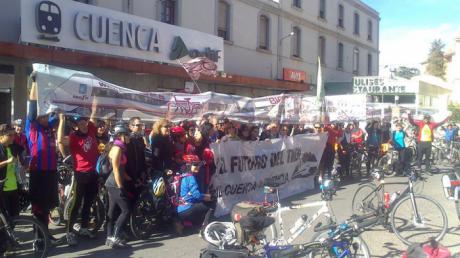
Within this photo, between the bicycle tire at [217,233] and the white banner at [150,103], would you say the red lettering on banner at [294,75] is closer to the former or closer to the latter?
the white banner at [150,103]

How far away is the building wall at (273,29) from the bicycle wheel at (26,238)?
417 inches

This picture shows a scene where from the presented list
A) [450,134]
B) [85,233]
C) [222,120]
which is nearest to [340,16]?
[450,134]

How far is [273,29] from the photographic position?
25.2 meters

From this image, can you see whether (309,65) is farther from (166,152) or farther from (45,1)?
(166,152)

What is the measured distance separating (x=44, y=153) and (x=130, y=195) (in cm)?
139

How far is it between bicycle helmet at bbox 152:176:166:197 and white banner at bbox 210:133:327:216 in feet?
4.91

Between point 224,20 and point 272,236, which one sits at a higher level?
point 224,20

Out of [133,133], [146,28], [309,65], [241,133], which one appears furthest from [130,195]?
[309,65]

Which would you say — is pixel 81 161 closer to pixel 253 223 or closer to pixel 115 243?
pixel 115 243

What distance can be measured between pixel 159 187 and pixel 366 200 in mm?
3343

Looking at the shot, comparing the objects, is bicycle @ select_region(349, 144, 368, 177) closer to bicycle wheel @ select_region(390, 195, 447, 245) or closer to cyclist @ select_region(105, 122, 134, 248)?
bicycle wheel @ select_region(390, 195, 447, 245)

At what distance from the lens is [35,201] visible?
6.63 metres

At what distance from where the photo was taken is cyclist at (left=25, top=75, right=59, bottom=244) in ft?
21.6

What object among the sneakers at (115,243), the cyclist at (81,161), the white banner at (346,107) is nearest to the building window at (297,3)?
the white banner at (346,107)
